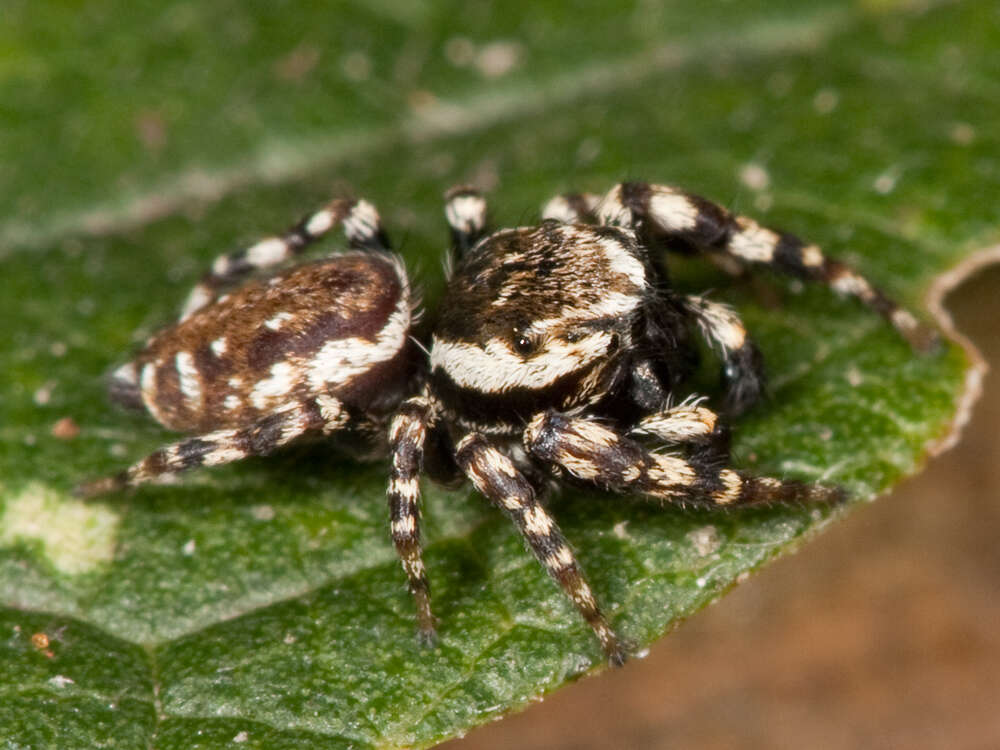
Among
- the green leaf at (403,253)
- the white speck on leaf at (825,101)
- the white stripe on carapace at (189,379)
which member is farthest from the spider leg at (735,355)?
the white stripe on carapace at (189,379)

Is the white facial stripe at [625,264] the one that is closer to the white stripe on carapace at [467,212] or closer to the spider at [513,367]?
the spider at [513,367]

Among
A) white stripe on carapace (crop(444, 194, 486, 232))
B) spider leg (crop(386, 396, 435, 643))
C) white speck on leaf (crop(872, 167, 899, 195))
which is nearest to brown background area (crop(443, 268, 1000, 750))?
white speck on leaf (crop(872, 167, 899, 195))

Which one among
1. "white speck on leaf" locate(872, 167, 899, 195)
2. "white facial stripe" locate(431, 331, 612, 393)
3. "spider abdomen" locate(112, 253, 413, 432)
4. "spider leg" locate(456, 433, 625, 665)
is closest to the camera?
"spider leg" locate(456, 433, 625, 665)

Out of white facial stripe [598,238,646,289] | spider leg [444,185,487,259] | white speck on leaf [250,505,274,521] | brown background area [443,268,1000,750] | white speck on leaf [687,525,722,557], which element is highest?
white facial stripe [598,238,646,289]

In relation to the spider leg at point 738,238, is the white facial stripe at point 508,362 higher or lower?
lower

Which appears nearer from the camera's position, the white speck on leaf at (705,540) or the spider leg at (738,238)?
the white speck on leaf at (705,540)

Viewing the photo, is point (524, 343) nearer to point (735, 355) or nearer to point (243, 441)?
point (735, 355)

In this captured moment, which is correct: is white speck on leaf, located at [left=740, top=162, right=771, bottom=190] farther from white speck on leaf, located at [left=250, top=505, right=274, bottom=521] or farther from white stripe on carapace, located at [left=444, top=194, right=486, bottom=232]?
white speck on leaf, located at [left=250, top=505, right=274, bottom=521]
